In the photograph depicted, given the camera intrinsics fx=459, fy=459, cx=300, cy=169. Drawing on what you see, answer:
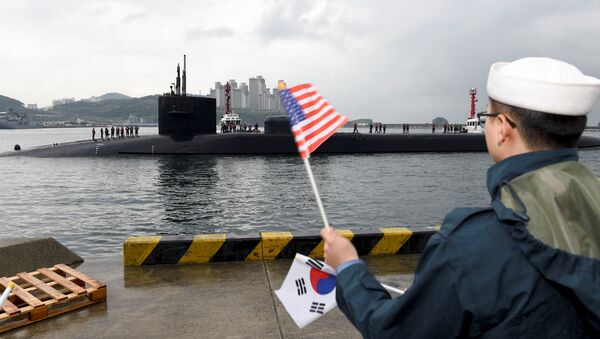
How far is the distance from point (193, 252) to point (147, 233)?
10201 mm

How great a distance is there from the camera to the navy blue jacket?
1.48m

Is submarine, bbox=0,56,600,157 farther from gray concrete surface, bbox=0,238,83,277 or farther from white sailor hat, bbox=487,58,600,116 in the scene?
white sailor hat, bbox=487,58,600,116

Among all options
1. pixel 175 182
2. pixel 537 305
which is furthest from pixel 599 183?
pixel 175 182

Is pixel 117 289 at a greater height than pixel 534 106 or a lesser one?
lesser

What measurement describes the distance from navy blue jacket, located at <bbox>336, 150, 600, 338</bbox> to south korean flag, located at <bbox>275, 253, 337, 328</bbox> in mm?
1092

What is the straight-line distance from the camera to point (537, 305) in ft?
5.02

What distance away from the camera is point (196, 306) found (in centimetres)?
584

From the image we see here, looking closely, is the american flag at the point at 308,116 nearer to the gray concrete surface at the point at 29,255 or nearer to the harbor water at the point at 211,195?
the gray concrete surface at the point at 29,255

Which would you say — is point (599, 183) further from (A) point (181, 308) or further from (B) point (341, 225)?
(B) point (341, 225)

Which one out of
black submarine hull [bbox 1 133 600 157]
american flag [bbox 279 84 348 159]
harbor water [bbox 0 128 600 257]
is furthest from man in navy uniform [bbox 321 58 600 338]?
black submarine hull [bbox 1 133 600 157]

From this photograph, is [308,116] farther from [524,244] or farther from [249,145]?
[249,145]

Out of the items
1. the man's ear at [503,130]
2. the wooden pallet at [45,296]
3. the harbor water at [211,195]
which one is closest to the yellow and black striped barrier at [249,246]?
the wooden pallet at [45,296]

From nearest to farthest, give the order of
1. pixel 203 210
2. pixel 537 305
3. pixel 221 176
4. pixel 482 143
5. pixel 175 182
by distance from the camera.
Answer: pixel 537 305 < pixel 203 210 < pixel 175 182 < pixel 221 176 < pixel 482 143

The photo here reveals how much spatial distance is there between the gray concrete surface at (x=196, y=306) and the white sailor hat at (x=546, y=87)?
3.80 m
